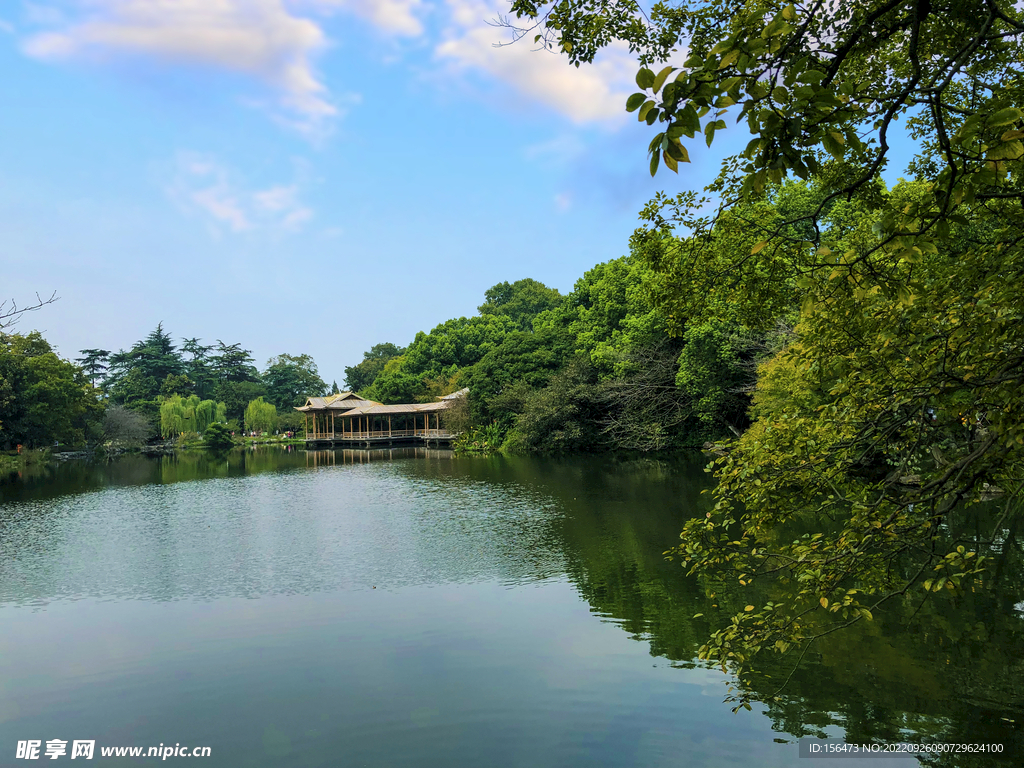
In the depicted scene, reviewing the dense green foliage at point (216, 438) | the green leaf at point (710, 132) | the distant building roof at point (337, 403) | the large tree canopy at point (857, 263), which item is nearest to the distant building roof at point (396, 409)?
the distant building roof at point (337, 403)

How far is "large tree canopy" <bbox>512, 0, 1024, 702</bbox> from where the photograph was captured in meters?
2.05

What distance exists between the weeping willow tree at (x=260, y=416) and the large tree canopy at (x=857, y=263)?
172ft

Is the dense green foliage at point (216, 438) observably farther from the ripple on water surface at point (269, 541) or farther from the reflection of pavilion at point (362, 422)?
the ripple on water surface at point (269, 541)

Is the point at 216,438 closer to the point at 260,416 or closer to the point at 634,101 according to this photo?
the point at 260,416

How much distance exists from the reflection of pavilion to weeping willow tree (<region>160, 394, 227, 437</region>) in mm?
8490

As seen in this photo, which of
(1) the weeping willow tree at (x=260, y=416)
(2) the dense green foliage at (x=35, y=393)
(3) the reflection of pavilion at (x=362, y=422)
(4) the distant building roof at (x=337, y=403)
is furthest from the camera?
(1) the weeping willow tree at (x=260, y=416)

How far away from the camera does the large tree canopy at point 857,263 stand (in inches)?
→ 80.7

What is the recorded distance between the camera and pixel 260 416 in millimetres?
52844

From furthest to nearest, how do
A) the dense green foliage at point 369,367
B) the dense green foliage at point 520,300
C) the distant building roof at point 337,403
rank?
the dense green foliage at point 369,367, the dense green foliage at point 520,300, the distant building roof at point 337,403

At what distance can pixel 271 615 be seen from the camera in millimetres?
8609

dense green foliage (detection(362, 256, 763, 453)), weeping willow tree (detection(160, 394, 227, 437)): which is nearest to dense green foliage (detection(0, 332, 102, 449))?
weeping willow tree (detection(160, 394, 227, 437))

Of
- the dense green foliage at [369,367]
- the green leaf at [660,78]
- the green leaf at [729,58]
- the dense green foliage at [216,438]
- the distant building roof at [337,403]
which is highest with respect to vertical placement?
the dense green foliage at [369,367]

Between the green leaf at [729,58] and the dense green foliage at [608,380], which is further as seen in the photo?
the dense green foliage at [608,380]

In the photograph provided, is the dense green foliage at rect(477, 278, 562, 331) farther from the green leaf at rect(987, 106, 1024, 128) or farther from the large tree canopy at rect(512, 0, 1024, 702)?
the green leaf at rect(987, 106, 1024, 128)
